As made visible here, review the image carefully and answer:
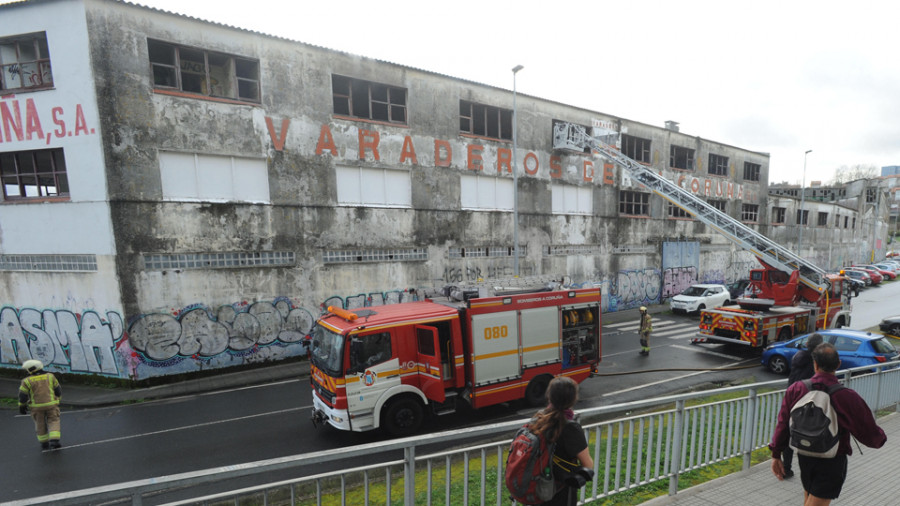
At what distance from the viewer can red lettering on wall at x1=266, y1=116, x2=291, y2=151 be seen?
13859mm

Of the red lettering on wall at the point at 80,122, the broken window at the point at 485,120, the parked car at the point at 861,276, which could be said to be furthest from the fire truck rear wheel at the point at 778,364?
the parked car at the point at 861,276

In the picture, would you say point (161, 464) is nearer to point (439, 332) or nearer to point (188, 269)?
point (439, 332)

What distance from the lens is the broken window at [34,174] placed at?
12086 millimetres

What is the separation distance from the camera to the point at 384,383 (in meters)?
7.57

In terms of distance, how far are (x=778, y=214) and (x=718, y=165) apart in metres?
10.6

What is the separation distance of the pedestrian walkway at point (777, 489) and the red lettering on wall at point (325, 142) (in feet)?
45.7

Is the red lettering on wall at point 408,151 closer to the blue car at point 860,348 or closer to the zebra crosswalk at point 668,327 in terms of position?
the zebra crosswalk at point 668,327

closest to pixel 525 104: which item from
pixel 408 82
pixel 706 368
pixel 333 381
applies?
pixel 408 82

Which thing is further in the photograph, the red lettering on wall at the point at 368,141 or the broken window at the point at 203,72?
the red lettering on wall at the point at 368,141

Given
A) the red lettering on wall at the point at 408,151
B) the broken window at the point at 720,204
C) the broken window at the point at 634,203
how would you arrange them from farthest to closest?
the broken window at the point at 720,204 < the broken window at the point at 634,203 < the red lettering on wall at the point at 408,151

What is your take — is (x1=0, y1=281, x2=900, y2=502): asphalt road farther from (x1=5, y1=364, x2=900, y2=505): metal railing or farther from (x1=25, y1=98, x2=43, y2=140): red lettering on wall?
(x1=25, y1=98, x2=43, y2=140): red lettering on wall

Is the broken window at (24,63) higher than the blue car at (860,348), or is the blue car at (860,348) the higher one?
the broken window at (24,63)

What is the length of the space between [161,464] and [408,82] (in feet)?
47.3

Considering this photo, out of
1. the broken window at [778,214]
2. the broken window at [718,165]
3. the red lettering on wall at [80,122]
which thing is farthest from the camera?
the broken window at [778,214]
